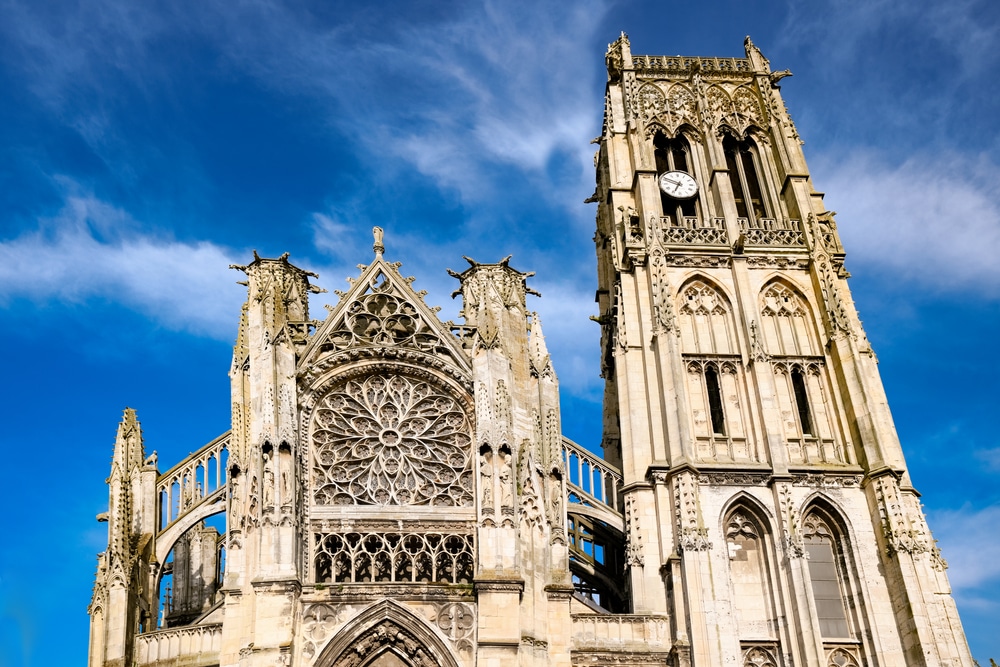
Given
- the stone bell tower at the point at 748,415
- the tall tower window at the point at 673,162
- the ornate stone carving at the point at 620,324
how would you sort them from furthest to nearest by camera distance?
the tall tower window at the point at 673,162 → the ornate stone carving at the point at 620,324 → the stone bell tower at the point at 748,415

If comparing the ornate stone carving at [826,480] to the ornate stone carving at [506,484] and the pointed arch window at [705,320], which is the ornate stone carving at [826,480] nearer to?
the pointed arch window at [705,320]

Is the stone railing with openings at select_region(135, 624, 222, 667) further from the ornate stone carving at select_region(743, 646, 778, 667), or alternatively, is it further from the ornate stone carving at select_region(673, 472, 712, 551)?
the ornate stone carving at select_region(743, 646, 778, 667)

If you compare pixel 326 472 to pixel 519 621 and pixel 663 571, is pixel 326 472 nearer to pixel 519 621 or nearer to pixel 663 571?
pixel 519 621

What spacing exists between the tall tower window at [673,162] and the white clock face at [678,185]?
0.23 meters

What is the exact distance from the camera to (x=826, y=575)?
2572cm

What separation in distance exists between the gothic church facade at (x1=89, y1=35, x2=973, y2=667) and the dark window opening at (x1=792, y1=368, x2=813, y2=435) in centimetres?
7

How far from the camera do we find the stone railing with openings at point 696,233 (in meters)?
30.5

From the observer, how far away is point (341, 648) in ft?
75.4

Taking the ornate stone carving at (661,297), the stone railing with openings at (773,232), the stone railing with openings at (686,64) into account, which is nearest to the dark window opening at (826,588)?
the ornate stone carving at (661,297)

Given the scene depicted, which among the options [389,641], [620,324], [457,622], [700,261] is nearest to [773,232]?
[700,261]

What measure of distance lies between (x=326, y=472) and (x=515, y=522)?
4242 millimetres

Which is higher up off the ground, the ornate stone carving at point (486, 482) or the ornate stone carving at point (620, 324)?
the ornate stone carving at point (620, 324)

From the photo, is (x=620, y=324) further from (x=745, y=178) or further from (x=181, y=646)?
(x=181, y=646)

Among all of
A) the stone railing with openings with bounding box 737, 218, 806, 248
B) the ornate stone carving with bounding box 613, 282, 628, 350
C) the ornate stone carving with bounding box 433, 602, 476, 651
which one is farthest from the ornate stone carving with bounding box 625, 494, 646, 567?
the stone railing with openings with bounding box 737, 218, 806, 248
